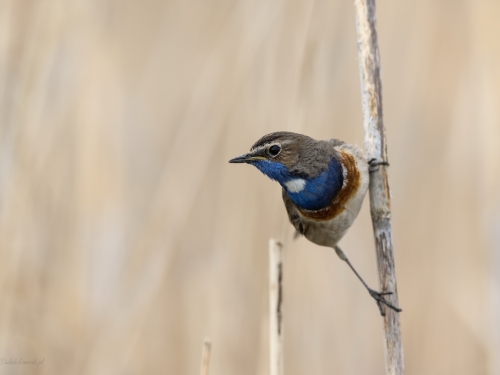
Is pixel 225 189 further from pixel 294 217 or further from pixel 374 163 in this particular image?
pixel 374 163

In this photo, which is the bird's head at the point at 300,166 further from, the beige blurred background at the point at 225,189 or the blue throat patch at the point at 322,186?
the beige blurred background at the point at 225,189

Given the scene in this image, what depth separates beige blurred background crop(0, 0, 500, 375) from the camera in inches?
117

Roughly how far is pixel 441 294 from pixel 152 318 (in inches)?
68.5

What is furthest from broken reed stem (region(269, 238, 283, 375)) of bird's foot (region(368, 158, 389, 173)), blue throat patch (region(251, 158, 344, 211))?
bird's foot (region(368, 158, 389, 173))

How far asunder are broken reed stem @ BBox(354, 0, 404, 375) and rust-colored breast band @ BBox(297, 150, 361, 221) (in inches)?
3.1

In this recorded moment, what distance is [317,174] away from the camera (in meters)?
2.65

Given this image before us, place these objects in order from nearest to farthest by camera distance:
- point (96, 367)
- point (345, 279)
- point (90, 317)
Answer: point (96, 367), point (90, 317), point (345, 279)

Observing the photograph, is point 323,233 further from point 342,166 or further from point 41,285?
point 41,285

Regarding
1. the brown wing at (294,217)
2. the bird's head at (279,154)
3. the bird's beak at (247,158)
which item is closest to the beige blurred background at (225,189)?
the brown wing at (294,217)

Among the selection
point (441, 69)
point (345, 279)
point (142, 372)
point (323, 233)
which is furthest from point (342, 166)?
point (142, 372)

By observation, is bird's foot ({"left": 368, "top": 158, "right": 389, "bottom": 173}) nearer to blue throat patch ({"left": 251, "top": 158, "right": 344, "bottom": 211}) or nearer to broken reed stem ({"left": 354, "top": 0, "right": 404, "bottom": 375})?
broken reed stem ({"left": 354, "top": 0, "right": 404, "bottom": 375})

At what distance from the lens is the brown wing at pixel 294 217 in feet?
9.32

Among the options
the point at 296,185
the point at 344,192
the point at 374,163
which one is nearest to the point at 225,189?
the point at 296,185

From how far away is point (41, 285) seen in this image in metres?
3.07
